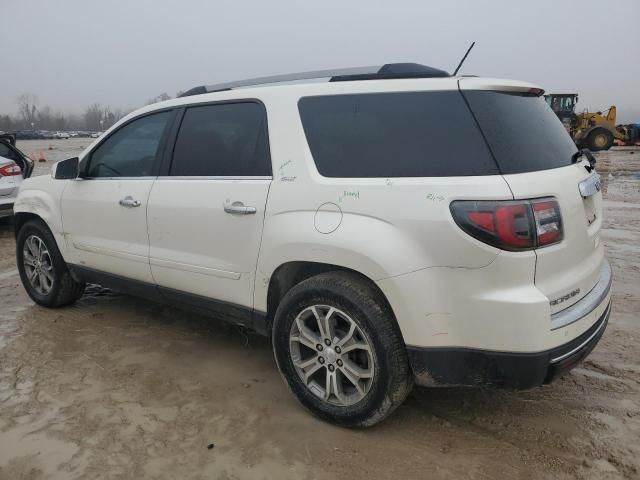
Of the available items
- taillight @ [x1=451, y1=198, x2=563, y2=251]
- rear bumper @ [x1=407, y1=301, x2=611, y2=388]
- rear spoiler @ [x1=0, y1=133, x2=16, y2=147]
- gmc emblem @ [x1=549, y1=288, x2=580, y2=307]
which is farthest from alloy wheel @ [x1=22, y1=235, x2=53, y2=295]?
rear spoiler @ [x1=0, y1=133, x2=16, y2=147]

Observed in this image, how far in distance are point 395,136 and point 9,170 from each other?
781cm

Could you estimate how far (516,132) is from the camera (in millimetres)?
2436

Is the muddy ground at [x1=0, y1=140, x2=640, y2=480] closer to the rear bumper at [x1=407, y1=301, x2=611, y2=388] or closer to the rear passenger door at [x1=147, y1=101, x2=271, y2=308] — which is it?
the rear bumper at [x1=407, y1=301, x2=611, y2=388]

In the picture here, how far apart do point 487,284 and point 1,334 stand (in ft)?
12.7

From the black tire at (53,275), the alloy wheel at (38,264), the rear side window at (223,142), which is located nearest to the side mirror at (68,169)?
the black tire at (53,275)

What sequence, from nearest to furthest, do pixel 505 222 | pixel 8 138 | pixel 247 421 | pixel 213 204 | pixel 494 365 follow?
1. pixel 505 222
2. pixel 494 365
3. pixel 247 421
4. pixel 213 204
5. pixel 8 138

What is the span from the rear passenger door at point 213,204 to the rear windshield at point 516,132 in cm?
119

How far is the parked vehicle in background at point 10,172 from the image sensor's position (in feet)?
26.7

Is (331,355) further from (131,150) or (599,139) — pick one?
(599,139)

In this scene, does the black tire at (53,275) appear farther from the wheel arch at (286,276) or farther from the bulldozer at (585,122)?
the bulldozer at (585,122)

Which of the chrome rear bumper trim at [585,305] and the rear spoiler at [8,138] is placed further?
the rear spoiler at [8,138]

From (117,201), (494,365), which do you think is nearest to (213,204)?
(117,201)

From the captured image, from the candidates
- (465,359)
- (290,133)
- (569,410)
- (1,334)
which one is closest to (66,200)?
(1,334)

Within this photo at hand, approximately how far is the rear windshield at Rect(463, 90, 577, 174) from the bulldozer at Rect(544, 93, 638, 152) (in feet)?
78.2
